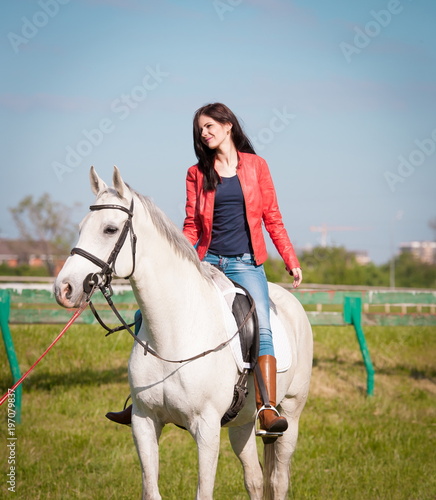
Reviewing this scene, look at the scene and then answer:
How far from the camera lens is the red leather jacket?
179 inches

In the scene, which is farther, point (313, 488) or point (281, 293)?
point (313, 488)

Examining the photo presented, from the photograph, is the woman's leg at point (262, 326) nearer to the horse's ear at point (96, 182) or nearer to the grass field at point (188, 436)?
the horse's ear at point (96, 182)

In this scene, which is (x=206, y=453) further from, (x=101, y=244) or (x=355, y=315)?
(x=355, y=315)

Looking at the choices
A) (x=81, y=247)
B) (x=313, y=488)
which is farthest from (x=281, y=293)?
(x=81, y=247)

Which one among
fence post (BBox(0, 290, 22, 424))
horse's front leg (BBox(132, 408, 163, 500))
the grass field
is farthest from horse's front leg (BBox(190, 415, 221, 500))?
fence post (BBox(0, 290, 22, 424))

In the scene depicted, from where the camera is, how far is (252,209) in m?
4.55

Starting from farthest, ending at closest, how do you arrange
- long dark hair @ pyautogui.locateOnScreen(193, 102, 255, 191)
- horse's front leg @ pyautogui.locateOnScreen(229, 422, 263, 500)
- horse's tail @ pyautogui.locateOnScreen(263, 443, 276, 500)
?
horse's tail @ pyautogui.locateOnScreen(263, 443, 276, 500), horse's front leg @ pyautogui.locateOnScreen(229, 422, 263, 500), long dark hair @ pyautogui.locateOnScreen(193, 102, 255, 191)

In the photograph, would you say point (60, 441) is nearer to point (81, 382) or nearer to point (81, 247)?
point (81, 382)

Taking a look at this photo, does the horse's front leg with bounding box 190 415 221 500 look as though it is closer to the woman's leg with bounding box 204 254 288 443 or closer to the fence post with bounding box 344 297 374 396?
the woman's leg with bounding box 204 254 288 443

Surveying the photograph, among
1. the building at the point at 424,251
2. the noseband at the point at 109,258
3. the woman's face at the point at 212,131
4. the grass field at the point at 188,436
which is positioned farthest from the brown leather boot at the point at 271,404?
the building at the point at 424,251

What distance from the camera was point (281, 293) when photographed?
215 inches

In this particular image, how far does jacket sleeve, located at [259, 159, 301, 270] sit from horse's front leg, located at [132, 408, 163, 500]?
5.32ft

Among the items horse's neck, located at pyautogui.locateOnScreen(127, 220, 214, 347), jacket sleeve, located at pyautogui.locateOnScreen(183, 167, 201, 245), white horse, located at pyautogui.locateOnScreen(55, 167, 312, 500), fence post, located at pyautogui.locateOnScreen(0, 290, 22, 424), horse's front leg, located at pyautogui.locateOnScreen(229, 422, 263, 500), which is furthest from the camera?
fence post, located at pyautogui.locateOnScreen(0, 290, 22, 424)

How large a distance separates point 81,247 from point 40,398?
5869 mm
